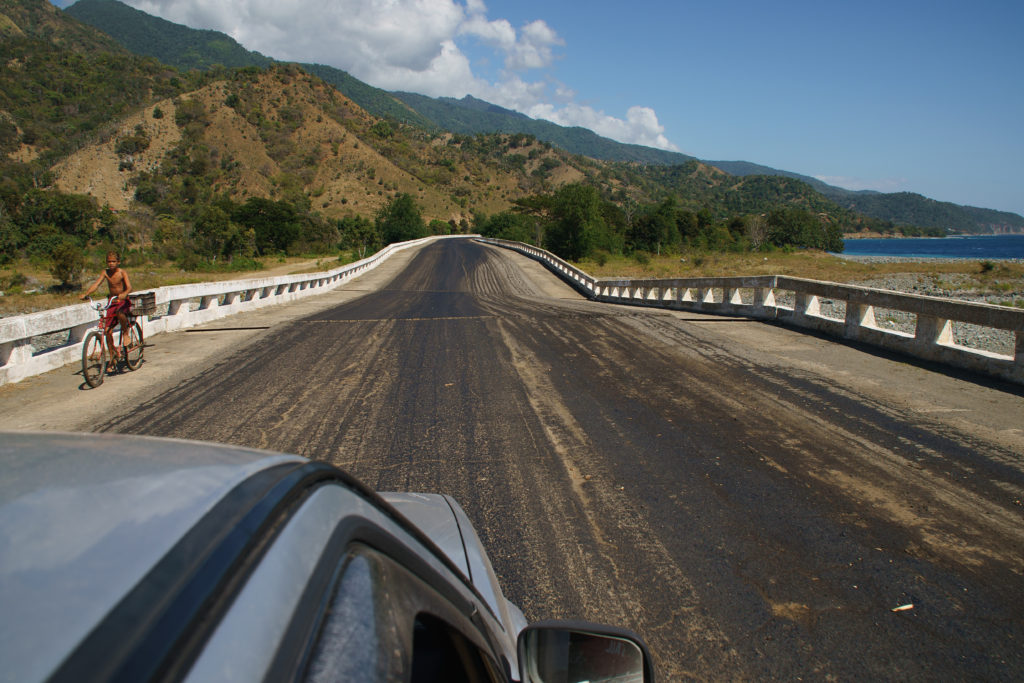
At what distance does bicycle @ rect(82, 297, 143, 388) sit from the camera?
8.53m

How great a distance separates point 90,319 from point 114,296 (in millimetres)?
915

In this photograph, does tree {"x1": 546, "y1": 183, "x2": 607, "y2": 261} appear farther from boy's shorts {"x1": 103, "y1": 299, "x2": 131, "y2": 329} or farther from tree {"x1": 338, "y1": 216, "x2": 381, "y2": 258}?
boy's shorts {"x1": 103, "y1": 299, "x2": 131, "y2": 329}

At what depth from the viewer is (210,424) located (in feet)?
21.2

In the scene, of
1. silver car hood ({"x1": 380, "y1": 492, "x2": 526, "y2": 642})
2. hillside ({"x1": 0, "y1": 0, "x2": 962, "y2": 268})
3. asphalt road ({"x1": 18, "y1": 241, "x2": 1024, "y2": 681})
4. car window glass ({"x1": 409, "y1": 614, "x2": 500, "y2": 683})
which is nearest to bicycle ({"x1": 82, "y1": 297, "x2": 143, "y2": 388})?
asphalt road ({"x1": 18, "y1": 241, "x2": 1024, "y2": 681})

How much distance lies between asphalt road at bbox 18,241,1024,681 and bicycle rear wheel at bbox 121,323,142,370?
46.5 inches

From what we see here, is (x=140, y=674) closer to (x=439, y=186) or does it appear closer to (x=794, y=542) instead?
(x=794, y=542)

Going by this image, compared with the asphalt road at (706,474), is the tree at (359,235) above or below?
above

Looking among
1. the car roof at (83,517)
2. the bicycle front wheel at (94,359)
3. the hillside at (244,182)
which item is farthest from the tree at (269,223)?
the car roof at (83,517)

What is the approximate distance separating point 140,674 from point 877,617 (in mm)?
3557

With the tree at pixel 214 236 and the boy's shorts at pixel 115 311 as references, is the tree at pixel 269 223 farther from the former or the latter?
the boy's shorts at pixel 115 311

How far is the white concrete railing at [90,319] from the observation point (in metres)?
8.73

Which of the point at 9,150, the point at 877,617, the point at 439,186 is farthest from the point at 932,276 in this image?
the point at 9,150

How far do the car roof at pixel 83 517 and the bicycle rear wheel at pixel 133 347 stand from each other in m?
9.29

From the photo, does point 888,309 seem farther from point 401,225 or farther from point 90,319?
point 401,225
